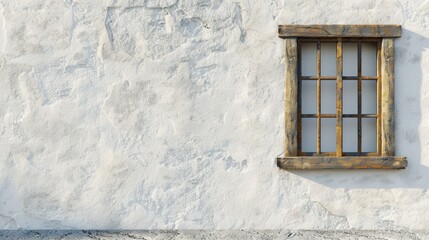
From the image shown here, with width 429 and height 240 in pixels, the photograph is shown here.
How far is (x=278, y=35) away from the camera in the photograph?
470 centimetres

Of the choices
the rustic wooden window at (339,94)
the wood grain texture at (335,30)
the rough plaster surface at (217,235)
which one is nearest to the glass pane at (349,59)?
the rustic wooden window at (339,94)

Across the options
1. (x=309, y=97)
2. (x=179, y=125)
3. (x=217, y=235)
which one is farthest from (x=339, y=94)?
(x=217, y=235)

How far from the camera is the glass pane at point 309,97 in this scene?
15.7 ft

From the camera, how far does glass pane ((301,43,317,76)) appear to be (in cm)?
479

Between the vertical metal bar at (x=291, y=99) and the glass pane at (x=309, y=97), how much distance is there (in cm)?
13

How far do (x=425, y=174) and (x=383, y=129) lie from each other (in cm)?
49

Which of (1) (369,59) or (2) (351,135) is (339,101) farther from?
(1) (369,59)

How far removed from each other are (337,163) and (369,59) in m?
0.90

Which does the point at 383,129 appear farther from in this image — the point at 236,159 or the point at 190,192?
the point at 190,192

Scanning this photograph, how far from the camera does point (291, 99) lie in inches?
184

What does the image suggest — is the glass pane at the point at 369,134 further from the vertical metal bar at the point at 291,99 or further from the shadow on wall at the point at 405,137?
the vertical metal bar at the point at 291,99

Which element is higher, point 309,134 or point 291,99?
point 291,99

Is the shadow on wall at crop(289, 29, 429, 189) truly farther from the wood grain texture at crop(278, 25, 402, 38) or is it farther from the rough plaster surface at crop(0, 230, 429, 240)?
the rough plaster surface at crop(0, 230, 429, 240)

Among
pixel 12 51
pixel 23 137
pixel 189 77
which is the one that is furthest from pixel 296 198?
pixel 12 51
